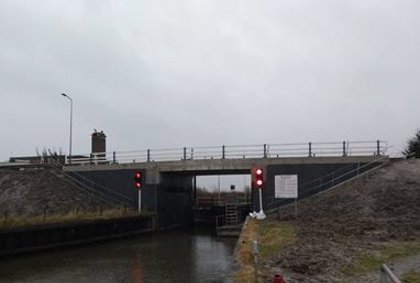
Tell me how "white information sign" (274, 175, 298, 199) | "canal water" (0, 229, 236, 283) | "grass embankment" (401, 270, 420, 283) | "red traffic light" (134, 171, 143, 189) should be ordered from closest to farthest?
"grass embankment" (401, 270, 420, 283) < "canal water" (0, 229, 236, 283) < "white information sign" (274, 175, 298, 199) < "red traffic light" (134, 171, 143, 189)

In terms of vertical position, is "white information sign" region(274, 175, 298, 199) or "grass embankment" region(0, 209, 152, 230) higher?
"white information sign" region(274, 175, 298, 199)

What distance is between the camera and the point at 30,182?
147 ft

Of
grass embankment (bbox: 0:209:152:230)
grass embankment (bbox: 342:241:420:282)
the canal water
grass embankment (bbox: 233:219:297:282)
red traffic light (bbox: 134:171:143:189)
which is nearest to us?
grass embankment (bbox: 233:219:297:282)

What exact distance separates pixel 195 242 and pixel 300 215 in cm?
669

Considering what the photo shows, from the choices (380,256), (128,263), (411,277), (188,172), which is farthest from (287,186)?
(411,277)

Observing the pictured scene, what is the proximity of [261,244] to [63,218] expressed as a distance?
1496cm

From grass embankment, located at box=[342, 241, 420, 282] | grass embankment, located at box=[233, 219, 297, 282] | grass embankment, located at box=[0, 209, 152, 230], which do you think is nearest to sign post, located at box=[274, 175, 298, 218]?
grass embankment, located at box=[233, 219, 297, 282]

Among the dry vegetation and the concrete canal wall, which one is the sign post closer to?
the dry vegetation

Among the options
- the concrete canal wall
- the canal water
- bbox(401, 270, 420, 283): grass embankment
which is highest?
bbox(401, 270, 420, 283): grass embankment

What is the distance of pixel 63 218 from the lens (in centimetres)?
3200

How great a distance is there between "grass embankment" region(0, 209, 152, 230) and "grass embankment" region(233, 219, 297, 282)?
10.2 metres

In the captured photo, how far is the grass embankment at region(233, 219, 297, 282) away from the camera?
1439 cm

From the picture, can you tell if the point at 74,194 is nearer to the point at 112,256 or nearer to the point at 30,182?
the point at 30,182

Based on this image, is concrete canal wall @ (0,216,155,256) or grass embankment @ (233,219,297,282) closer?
grass embankment @ (233,219,297,282)
